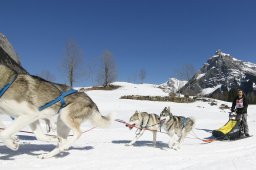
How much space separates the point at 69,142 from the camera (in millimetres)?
6207

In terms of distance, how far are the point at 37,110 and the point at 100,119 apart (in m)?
1.50

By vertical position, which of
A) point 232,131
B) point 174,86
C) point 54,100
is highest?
point 174,86

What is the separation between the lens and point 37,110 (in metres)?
5.80

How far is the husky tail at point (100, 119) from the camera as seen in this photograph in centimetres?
679

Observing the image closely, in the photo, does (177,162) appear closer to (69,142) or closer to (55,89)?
(69,142)

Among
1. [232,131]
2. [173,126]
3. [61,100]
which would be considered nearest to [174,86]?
[232,131]

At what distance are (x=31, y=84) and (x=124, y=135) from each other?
19.3 ft

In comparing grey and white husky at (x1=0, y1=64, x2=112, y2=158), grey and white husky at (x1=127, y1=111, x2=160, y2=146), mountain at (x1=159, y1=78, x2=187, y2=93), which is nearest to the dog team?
grey and white husky at (x1=0, y1=64, x2=112, y2=158)

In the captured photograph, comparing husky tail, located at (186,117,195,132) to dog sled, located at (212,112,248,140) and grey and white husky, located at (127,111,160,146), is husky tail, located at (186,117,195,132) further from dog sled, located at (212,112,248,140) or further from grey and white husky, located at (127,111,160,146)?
dog sled, located at (212,112,248,140)

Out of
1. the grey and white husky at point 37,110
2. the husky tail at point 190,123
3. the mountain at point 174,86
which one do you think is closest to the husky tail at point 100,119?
the grey and white husky at point 37,110

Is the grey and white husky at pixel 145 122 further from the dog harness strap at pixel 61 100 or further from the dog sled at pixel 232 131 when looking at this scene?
the dog harness strap at pixel 61 100

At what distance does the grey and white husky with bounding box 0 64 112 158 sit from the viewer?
557cm

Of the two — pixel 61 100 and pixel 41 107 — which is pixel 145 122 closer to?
pixel 61 100

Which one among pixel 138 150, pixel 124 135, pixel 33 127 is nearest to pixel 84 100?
pixel 33 127
